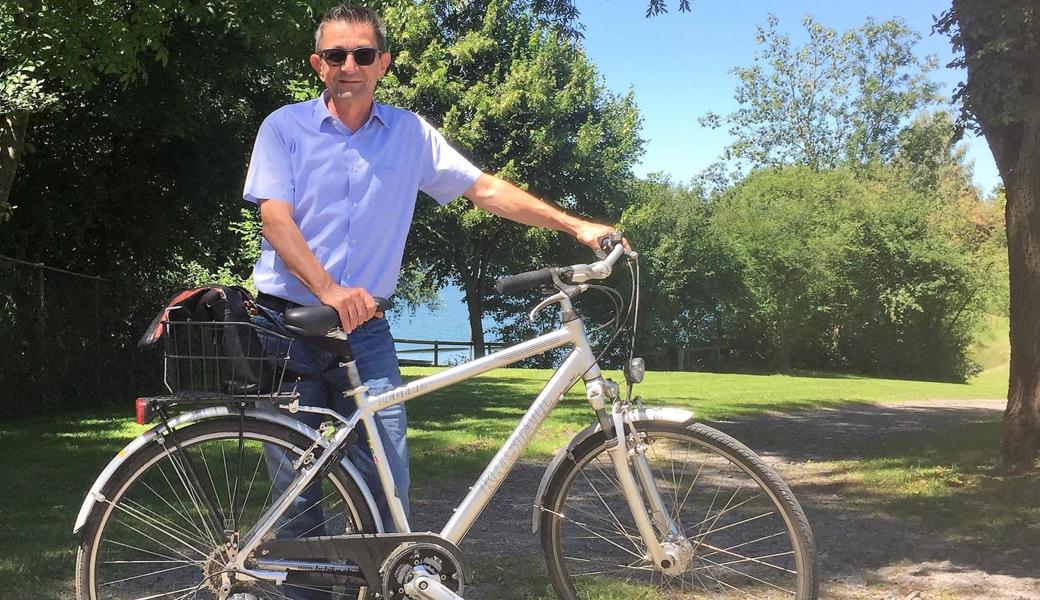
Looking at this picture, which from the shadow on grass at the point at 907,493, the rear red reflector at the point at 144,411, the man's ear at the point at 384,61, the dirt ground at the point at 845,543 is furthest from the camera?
the shadow on grass at the point at 907,493

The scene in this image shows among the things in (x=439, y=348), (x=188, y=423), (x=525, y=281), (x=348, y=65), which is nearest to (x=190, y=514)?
(x=188, y=423)

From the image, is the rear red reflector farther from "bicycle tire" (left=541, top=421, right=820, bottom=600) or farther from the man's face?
"bicycle tire" (left=541, top=421, right=820, bottom=600)

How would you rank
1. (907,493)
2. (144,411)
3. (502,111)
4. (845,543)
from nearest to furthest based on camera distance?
(144,411)
(845,543)
(907,493)
(502,111)

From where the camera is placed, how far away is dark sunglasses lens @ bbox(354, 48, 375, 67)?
2.88m

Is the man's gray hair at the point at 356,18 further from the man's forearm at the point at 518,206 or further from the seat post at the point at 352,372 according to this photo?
the seat post at the point at 352,372

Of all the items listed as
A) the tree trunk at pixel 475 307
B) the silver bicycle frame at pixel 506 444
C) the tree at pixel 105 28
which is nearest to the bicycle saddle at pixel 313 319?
the silver bicycle frame at pixel 506 444

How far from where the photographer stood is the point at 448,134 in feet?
89.5

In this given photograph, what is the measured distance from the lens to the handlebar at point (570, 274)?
9.18 feet

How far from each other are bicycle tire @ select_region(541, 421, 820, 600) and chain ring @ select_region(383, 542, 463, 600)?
0.35m

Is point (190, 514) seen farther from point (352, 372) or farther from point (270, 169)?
point (270, 169)

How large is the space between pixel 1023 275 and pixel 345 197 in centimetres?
611

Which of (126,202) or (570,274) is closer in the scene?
(570,274)

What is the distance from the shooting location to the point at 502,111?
1086 inches

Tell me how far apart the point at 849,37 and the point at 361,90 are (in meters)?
51.0
